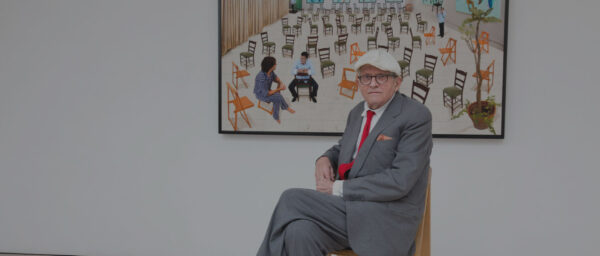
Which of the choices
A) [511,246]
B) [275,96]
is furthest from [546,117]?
[275,96]

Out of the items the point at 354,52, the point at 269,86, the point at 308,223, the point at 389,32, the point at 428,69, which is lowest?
the point at 308,223

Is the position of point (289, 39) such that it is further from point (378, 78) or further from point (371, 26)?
point (378, 78)

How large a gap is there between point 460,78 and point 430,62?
196 millimetres

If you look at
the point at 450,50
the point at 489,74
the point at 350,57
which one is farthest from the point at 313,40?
the point at 489,74

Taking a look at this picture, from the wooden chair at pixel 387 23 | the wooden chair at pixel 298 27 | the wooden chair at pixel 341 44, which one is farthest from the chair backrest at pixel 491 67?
the wooden chair at pixel 298 27

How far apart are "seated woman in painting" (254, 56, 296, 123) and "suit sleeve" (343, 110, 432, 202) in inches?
43.8

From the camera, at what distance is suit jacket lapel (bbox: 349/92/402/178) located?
233 cm

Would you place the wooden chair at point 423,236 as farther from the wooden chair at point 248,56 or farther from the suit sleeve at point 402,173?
the wooden chair at point 248,56

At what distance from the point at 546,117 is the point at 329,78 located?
1.28 metres

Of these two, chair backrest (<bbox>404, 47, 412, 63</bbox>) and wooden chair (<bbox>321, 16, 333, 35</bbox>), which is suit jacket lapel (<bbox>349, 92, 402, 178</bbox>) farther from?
wooden chair (<bbox>321, 16, 333, 35</bbox>)

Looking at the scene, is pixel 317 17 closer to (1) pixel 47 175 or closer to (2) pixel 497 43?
(2) pixel 497 43

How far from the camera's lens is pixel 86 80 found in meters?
3.52

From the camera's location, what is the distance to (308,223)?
7.20 feet

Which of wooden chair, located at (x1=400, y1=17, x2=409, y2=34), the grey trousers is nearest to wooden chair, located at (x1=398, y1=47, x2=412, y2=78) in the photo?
wooden chair, located at (x1=400, y1=17, x2=409, y2=34)
